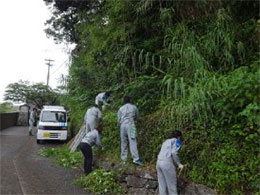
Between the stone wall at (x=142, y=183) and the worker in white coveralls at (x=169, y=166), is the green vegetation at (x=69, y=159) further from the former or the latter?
the worker in white coveralls at (x=169, y=166)

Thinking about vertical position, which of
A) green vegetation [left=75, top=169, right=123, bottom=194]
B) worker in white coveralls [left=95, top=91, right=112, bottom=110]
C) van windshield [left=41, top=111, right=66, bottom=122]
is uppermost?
worker in white coveralls [left=95, top=91, right=112, bottom=110]

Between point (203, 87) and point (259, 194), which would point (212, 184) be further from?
point (203, 87)

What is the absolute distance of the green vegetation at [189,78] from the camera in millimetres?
5621

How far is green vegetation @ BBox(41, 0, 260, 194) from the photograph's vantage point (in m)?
5.62

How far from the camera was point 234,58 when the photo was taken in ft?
27.1

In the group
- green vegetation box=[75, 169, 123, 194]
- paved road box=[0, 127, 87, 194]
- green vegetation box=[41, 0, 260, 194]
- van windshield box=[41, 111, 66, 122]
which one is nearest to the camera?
green vegetation box=[41, 0, 260, 194]

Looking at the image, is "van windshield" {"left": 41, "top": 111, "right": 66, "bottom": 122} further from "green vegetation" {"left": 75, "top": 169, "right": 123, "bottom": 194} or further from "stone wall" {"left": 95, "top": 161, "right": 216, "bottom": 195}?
"stone wall" {"left": 95, "top": 161, "right": 216, "bottom": 195}

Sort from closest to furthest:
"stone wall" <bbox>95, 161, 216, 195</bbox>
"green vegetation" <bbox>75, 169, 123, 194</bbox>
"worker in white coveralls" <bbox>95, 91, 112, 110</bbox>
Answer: "stone wall" <bbox>95, 161, 216, 195</bbox> → "green vegetation" <bbox>75, 169, 123, 194</bbox> → "worker in white coveralls" <bbox>95, 91, 112, 110</bbox>

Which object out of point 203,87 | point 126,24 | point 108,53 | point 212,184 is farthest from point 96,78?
point 212,184

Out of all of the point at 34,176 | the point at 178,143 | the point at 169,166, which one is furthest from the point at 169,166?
the point at 34,176

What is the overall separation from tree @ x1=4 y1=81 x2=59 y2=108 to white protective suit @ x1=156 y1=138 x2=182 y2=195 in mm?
32949

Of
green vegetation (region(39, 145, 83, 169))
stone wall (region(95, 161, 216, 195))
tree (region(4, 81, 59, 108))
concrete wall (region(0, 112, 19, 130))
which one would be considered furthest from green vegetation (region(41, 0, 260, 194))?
tree (region(4, 81, 59, 108))

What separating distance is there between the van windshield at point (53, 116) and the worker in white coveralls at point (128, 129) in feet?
33.9

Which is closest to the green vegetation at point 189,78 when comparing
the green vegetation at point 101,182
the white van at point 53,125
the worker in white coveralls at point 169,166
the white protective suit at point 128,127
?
the white protective suit at point 128,127
